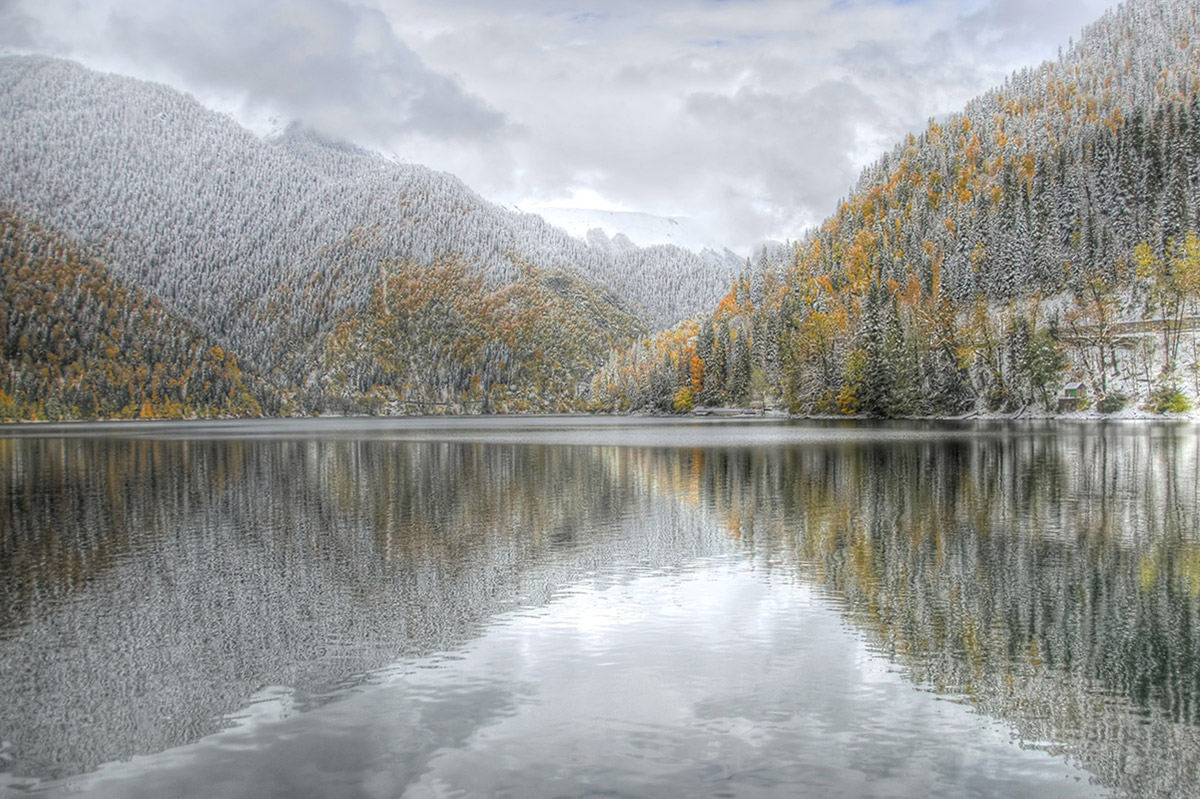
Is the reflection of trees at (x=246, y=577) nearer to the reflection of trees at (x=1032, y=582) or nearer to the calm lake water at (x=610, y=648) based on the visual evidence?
the calm lake water at (x=610, y=648)

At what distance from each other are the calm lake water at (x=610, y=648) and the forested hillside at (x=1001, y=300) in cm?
8949

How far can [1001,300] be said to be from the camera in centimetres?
14575

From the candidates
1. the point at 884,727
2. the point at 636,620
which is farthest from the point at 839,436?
the point at 884,727

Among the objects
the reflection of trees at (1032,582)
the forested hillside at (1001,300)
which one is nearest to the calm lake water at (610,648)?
the reflection of trees at (1032,582)

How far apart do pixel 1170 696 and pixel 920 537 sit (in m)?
15.0

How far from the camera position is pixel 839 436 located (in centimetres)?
8788

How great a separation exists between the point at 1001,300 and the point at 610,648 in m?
146

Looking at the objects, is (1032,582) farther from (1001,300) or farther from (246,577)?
(1001,300)

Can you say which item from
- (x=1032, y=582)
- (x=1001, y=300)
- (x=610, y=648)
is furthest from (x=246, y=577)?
(x=1001, y=300)

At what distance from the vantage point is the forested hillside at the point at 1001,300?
388 feet

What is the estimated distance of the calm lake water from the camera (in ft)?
40.4

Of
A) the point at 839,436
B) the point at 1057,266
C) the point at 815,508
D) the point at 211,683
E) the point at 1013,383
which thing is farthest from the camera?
the point at 1057,266

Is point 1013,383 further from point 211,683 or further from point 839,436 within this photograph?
point 211,683

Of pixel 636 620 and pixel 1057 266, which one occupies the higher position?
pixel 1057 266
